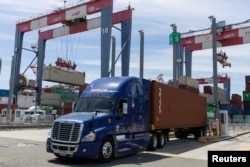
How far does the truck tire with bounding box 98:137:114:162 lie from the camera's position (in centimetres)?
1202

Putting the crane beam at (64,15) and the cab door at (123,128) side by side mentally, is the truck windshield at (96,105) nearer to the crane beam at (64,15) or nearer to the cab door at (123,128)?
the cab door at (123,128)

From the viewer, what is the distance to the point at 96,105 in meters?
13.1

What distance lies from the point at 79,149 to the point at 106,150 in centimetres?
114

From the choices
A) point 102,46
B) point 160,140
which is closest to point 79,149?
point 160,140

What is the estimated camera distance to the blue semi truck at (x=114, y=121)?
11.6m

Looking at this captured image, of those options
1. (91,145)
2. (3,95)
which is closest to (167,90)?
(91,145)

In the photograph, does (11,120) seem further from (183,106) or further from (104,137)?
(104,137)

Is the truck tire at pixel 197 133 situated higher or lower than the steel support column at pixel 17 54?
lower

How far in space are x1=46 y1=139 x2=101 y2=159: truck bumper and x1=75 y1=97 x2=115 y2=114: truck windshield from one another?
148 cm

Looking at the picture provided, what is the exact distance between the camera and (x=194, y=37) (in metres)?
47.7

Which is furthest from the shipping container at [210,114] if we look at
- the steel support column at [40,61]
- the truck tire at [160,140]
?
the steel support column at [40,61]

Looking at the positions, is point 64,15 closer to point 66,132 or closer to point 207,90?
point 66,132

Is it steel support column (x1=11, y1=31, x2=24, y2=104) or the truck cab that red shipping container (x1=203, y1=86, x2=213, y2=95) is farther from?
the truck cab

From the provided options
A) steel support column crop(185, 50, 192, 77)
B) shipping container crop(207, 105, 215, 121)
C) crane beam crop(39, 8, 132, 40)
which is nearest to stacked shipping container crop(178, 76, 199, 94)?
steel support column crop(185, 50, 192, 77)
